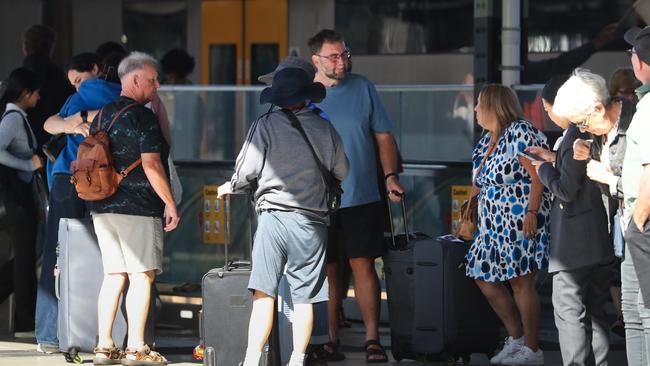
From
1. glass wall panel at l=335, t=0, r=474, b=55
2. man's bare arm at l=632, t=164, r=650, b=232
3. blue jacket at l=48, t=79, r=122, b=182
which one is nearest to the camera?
man's bare arm at l=632, t=164, r=650, b=232

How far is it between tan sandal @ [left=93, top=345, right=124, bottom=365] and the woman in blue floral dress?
2.05 meters

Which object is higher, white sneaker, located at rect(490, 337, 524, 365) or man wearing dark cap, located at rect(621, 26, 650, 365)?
man wearing dark cap, located at rect(621, 26, 650, 365)

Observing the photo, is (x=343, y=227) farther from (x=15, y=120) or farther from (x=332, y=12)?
(x=332, y=12)

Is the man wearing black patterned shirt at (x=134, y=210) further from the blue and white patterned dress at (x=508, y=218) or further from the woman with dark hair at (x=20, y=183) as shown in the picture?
the blue and white patterned dress at (x=508, y=218)

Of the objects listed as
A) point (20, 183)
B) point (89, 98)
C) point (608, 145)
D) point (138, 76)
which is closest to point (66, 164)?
point (89, 98)

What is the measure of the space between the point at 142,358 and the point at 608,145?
2967 mm

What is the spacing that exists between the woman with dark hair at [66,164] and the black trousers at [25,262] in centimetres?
74

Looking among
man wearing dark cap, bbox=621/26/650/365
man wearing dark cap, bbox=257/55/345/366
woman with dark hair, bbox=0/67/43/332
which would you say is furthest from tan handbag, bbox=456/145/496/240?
woman with dark hair, bbox=0/67/43/332

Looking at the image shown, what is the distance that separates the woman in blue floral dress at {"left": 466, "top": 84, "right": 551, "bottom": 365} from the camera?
24.4ft

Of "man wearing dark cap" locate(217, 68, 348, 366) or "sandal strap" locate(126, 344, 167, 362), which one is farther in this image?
"sandal strap" locate(126, 344, 167, 362)

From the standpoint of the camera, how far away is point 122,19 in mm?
18094

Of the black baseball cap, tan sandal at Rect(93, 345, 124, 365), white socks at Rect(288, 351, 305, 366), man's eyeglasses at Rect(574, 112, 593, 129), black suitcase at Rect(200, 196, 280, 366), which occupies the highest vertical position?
the black baseball cap

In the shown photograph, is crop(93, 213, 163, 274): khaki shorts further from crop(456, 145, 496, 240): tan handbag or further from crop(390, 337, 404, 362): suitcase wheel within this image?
crop(456, 145, 496, 240): tan handbag

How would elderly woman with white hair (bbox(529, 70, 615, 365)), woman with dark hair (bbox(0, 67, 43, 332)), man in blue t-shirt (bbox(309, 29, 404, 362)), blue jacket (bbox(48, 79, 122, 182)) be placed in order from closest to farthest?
elderly woman with white hair (bbox(529, 70, 615, 365)) < man in blue t-shirt (bbox(309, 29, 404, 362)) < blue jacket (bbox(48, 79, 122, 182)) < woman with dark hair (bbox(0, 67, 43, 332))
